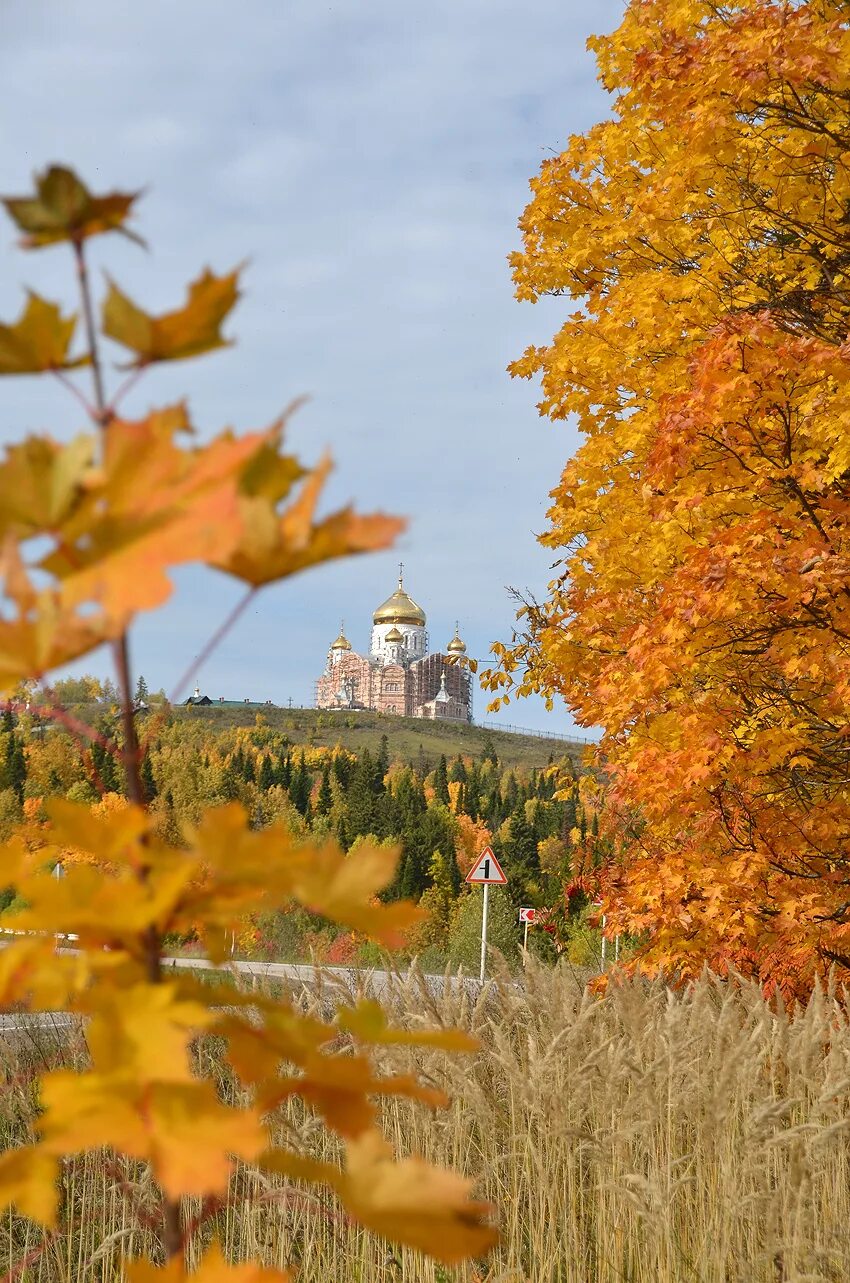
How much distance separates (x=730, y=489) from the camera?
5.33 meters

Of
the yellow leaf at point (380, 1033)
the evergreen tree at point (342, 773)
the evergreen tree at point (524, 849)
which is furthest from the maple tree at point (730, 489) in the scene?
the evergreen tree at point (342, 773)

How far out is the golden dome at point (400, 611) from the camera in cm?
11031

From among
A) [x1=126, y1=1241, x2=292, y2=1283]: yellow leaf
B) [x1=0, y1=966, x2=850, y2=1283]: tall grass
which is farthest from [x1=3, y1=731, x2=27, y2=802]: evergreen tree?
[x1=126, y1=1241, x2=292, y2=1283]: yellow leaf

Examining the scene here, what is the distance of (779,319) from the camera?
5547mm

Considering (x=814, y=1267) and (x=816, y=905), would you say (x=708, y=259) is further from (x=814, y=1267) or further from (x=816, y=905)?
(x=814, y=1267)

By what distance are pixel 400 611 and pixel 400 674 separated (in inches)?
261

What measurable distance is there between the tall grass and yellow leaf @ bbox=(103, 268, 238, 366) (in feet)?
7.00

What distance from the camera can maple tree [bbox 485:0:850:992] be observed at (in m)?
4.89

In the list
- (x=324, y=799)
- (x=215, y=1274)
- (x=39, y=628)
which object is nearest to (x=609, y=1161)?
(x=215, y=1274)

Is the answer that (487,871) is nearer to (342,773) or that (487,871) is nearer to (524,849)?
(524,849)

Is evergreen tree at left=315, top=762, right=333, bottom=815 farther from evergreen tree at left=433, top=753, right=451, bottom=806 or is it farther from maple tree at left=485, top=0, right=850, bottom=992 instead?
maple tree at left=485, top=0, right=850, bottom=992

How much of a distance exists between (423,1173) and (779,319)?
5.63 meters

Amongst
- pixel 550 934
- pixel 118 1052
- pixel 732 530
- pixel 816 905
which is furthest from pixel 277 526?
pixel 550 934

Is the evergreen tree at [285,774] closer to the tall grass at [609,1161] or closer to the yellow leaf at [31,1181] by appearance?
the tall grass at [609,1161]
